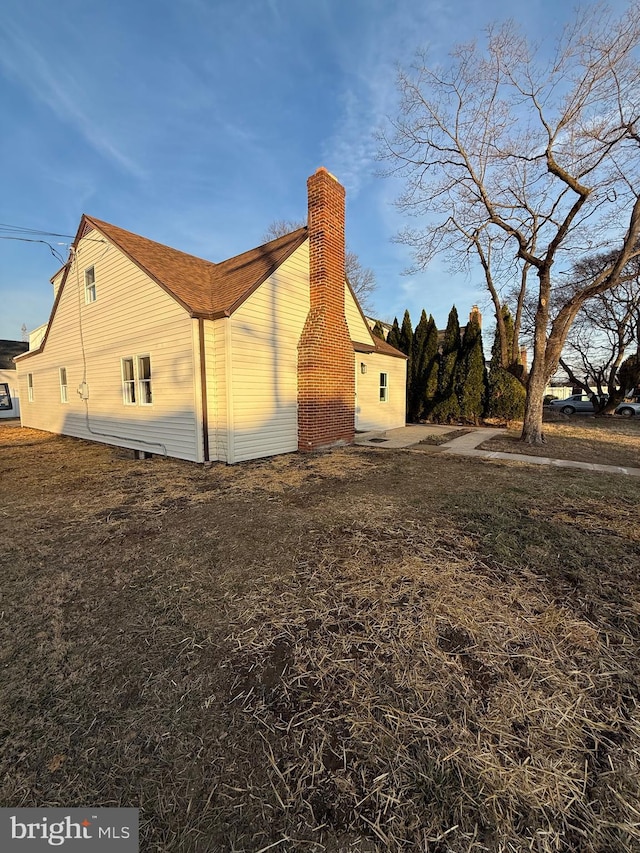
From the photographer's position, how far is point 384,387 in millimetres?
12969

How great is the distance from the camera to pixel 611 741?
148 cm

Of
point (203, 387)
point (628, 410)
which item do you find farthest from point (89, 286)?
point (628, 410)

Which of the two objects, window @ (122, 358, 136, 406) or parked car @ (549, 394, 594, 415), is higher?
window @ (122, 358, 136, 406)

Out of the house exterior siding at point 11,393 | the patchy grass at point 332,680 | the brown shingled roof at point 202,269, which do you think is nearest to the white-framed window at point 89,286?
the brown shingled roof at point 202,269

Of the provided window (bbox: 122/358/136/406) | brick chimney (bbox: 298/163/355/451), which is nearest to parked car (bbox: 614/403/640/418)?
brick chimney (bbox: 298/163/355/451)

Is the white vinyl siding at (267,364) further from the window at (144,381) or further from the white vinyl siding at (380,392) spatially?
the white vinyl siding at (380,392)

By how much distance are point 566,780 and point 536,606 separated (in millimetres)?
1237

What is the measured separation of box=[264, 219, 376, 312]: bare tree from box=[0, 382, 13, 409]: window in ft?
63.5

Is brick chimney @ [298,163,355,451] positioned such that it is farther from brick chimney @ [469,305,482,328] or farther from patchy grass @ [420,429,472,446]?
brick chimney @ [469,305,482,328]

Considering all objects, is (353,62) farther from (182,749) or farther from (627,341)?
(627,341)

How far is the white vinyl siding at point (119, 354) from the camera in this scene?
23.9 feet

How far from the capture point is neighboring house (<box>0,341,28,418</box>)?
21.0 m

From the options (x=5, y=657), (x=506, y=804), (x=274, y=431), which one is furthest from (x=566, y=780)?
(x=274, y=431)

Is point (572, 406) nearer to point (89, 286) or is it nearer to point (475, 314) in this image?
point (475, 314)
